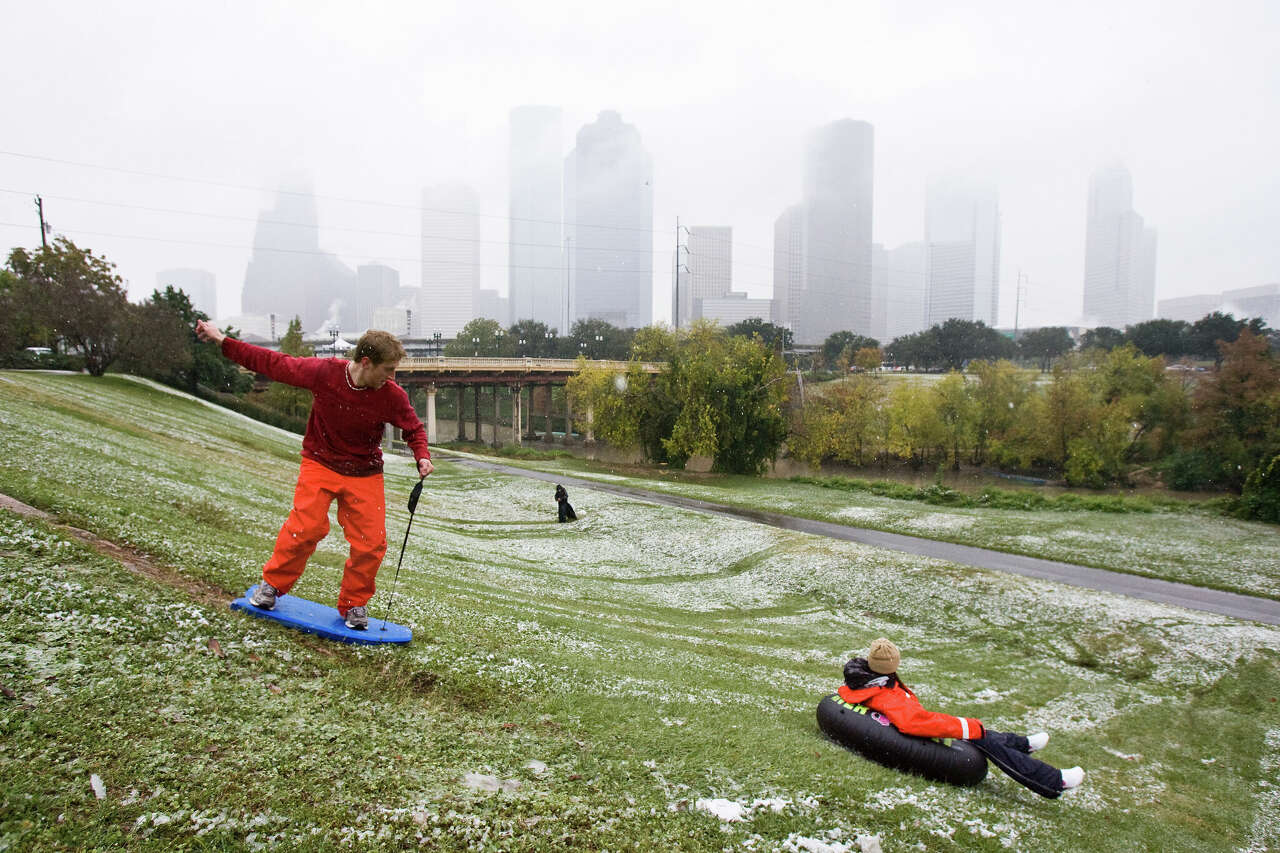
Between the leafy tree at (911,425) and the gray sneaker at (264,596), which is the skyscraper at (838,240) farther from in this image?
the gray sneaker at (264,596)

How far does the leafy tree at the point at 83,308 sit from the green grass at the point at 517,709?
110ft

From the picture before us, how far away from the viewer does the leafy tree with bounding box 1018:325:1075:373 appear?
5595 inches

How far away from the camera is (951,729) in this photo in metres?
7.13

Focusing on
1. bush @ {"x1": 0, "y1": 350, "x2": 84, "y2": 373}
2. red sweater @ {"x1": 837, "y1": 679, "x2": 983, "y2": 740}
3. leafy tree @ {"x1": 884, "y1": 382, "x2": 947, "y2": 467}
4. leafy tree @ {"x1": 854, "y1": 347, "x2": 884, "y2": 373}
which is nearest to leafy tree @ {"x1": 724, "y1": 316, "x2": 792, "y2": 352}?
leafy tree @ {"x1": 854, "y1": 347, "x2": 884, "y2": 373}

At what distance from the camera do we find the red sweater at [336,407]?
722cm

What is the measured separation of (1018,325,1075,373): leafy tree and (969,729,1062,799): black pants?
156 m

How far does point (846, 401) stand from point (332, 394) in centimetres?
7181

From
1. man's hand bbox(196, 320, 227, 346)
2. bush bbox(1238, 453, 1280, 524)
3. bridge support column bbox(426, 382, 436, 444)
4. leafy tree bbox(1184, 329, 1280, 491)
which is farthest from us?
bridge support column bbox(426, 382, 436, 444)

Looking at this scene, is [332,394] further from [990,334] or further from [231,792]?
[990,334]

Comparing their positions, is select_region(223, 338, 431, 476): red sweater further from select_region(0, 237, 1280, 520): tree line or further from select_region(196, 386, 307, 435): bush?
select_region(196, 386, 307, 435): bush

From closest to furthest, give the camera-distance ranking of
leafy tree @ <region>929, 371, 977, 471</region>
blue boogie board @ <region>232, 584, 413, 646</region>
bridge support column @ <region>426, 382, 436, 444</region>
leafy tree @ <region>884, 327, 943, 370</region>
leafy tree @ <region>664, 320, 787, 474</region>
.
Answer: blue boogie board @ <region>232, 584, 413, 646</region> < leafy tree @ <region>664, 320, 787, 474</region> < leafy tree @ <region>929, 371, 977, 471</region> < bridge support column @ <region>426, 382, 436, 444</region> < leafy tree @ <region>884, 327, 943, 370</region>

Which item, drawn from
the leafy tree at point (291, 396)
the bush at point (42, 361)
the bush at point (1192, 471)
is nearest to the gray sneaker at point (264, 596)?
the bush at point (42, 361)

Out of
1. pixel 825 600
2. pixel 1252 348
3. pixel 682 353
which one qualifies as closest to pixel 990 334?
pixel 1252 348

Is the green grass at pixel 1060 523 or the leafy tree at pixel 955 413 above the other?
the leafy tree at pixel 955 413
